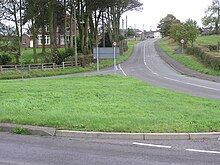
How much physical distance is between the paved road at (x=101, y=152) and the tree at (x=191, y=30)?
59.7 meters

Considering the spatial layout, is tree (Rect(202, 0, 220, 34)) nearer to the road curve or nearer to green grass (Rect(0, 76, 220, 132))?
the road curve

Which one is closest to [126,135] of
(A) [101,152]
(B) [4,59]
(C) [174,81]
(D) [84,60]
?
(A) [101,152]

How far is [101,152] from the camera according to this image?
21.7ft

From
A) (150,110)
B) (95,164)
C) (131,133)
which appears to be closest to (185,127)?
(131,133)

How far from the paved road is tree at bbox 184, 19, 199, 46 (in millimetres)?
59679

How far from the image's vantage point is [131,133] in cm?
777

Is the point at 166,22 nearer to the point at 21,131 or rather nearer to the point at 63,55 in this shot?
the point at 63,55

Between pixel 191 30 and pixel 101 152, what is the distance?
6139cm

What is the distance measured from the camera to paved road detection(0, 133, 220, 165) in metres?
6.02

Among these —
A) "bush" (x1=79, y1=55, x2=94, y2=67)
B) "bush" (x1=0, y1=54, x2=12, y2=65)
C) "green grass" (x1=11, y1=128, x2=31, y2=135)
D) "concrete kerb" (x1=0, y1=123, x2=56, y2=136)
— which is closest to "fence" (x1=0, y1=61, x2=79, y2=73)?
"bush" (x1=79, y1=55, x2=94, y2=67)

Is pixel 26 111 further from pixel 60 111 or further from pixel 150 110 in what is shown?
pixel 150 110

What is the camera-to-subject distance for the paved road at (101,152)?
6023mm

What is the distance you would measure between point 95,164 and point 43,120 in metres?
3.21

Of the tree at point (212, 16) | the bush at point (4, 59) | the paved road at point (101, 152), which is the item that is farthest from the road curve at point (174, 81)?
the tree at point (212, 16)
